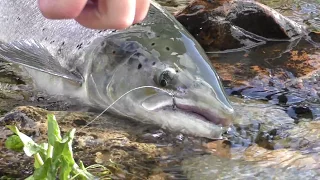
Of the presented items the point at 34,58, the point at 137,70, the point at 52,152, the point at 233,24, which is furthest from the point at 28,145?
the point at 233,24

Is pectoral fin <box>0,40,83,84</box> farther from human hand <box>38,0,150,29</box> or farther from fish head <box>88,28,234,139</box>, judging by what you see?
human hand <box>38,0,150,29</box>

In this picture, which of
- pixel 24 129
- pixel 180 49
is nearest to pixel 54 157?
pixel 24 129

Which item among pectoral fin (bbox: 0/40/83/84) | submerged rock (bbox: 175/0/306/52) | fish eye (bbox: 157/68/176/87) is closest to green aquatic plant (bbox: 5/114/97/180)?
fish eye (bbox: 157/68/176/87)

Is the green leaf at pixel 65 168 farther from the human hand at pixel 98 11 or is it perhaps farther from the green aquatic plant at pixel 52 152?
the human hand at pixel 98 11

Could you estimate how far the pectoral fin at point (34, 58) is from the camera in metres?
3.67

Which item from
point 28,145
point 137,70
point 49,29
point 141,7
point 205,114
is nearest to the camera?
point 141,7

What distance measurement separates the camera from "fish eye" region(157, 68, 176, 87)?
322cm

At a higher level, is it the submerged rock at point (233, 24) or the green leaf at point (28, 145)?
the green leaf at point (28, 145)

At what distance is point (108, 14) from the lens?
105 centimetres

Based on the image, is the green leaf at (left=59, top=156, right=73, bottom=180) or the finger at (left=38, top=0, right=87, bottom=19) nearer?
the finger at (left=38, top=0, right=87, bottom=19)

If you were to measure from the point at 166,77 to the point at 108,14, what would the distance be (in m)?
2.20

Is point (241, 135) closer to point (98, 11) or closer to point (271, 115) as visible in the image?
point (271, 115)

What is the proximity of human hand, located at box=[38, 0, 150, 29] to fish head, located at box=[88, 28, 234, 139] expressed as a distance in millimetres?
1974

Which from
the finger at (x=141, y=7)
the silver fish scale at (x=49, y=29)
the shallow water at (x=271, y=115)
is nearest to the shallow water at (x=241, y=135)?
the shallow water at (x=271, y=115)
